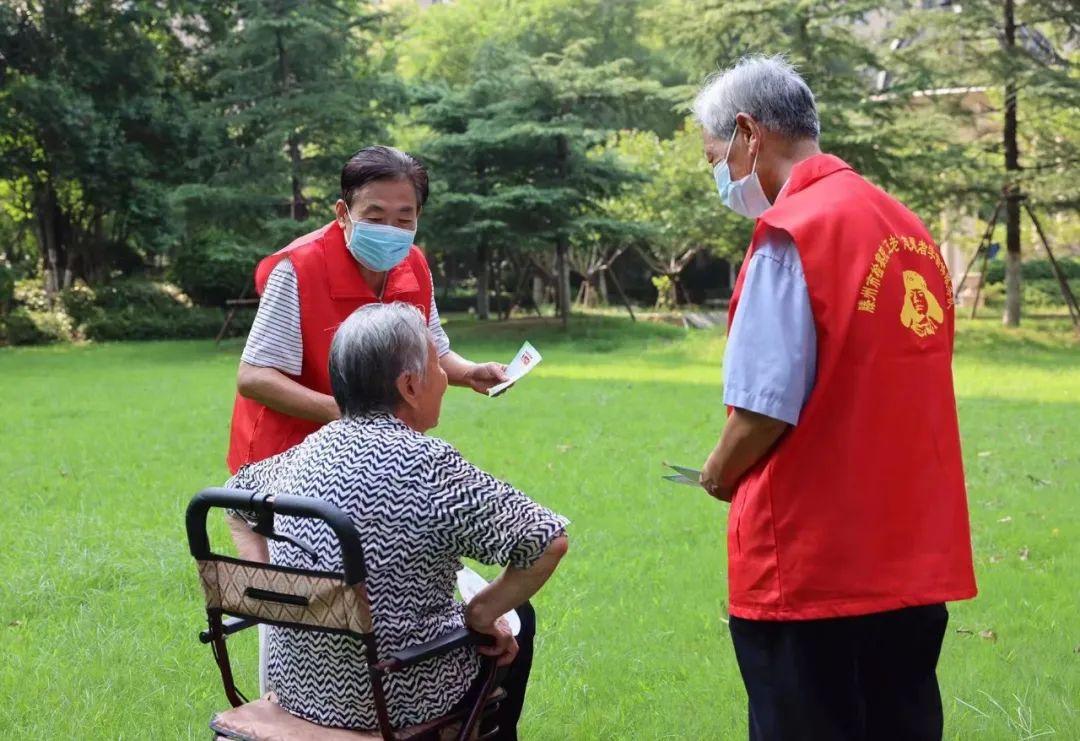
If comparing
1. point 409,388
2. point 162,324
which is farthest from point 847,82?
point 409,388

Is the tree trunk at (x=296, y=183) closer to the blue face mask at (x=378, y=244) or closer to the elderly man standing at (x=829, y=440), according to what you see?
the blue face mask at (x=378, y=244)

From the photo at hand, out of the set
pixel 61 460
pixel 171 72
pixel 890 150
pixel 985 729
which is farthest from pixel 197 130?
pixel 985 729

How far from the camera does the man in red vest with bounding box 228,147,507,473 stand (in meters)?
3.01

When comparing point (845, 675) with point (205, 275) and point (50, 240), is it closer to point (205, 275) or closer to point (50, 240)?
point (205, 275)

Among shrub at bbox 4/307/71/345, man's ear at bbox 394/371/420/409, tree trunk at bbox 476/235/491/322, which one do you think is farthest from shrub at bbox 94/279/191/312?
man's ear at bbox 394/371/420/409

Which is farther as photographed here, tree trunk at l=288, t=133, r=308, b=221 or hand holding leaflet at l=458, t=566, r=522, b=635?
tree trunk at l=288, t=133, r=308, b=221

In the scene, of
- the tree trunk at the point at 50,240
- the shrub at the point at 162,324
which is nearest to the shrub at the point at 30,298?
the tree trunk at the point at 50,240

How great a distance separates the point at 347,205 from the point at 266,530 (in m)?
1.09

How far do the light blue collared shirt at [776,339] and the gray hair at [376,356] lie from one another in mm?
691

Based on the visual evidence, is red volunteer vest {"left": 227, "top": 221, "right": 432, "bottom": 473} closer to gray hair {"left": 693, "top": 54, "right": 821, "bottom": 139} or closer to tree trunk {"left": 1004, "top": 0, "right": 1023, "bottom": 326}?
gray hair {"left": 693, "top": 54, "right": 821, "bottom": 139}

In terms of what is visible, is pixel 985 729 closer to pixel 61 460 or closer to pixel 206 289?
pixel 61 460

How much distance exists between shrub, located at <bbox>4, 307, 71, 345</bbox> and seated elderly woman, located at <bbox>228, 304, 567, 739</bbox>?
22018mm

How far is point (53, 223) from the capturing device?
2575 centimetres

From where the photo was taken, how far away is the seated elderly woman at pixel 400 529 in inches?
91.0
